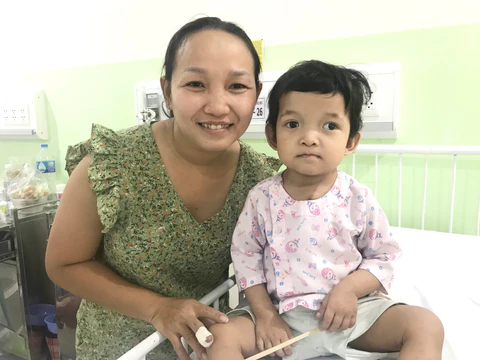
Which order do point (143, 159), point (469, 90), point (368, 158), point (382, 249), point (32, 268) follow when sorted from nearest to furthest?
point (382, 249)
point (143, 159)
point (469, 90)
point (368, 158)
point (32, 268)

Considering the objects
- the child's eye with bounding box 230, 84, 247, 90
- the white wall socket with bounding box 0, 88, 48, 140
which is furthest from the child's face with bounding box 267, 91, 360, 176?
the white wall socket with bounding box 0, 88, 48, 140

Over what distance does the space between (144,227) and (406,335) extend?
23.4 inches

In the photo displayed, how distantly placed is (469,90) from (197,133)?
1031 millimetres

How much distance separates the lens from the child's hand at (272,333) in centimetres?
71

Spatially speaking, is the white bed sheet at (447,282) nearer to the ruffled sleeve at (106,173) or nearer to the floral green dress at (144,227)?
the floral green dress at (144,227)

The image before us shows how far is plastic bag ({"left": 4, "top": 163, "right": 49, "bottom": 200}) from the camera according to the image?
73.4 inches

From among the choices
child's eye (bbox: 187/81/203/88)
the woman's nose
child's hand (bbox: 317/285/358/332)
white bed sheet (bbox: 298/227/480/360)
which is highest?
child's eye (bbox: 187/81/203/88)

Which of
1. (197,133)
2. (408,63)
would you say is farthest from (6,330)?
(408,63)

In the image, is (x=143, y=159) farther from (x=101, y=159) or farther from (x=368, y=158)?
(x=368, y=158)

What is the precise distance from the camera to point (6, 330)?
76.0 inches

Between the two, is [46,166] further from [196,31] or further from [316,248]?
[316,248]

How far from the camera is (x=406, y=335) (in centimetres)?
66

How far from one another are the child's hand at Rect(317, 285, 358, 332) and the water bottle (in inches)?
73.2

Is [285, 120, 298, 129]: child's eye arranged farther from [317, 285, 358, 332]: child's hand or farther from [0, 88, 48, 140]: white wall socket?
[0, 88, 48, 140]: white wall socket
